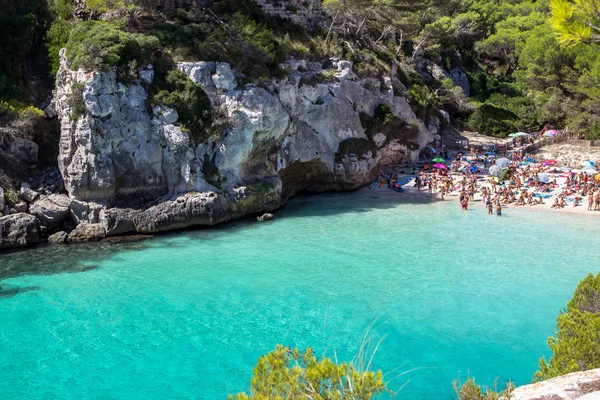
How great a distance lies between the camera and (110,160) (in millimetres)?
25688

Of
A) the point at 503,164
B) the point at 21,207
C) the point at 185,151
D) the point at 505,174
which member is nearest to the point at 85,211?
the point at 21,207

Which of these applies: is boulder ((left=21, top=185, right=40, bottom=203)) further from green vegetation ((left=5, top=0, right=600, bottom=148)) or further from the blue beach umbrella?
the blue beach umbrella

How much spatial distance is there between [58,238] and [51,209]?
162cm

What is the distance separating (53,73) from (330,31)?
18.2 m

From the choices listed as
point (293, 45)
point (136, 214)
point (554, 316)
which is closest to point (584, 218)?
point (554, 316)

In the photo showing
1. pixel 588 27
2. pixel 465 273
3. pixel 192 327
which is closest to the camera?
pixel 588 27

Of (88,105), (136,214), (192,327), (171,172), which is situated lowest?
(192,327)

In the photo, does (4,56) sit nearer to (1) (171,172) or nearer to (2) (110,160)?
(2) (110,160)

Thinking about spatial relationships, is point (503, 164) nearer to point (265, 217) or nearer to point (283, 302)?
point (265, 217)

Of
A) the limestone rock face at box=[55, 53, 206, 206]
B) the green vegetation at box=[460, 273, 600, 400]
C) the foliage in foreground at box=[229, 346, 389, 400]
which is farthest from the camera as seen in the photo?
the limestone rock face at box=[55, 53, 206, 206]

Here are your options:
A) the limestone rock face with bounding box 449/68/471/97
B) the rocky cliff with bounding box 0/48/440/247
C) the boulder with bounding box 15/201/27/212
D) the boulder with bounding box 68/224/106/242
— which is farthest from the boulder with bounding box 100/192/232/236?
the limestone rock face with bounding box 449/68/471/97

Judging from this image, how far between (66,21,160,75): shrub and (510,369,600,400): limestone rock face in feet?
78.4

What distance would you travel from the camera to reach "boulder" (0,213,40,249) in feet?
77.6

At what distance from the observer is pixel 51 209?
25.4 m
